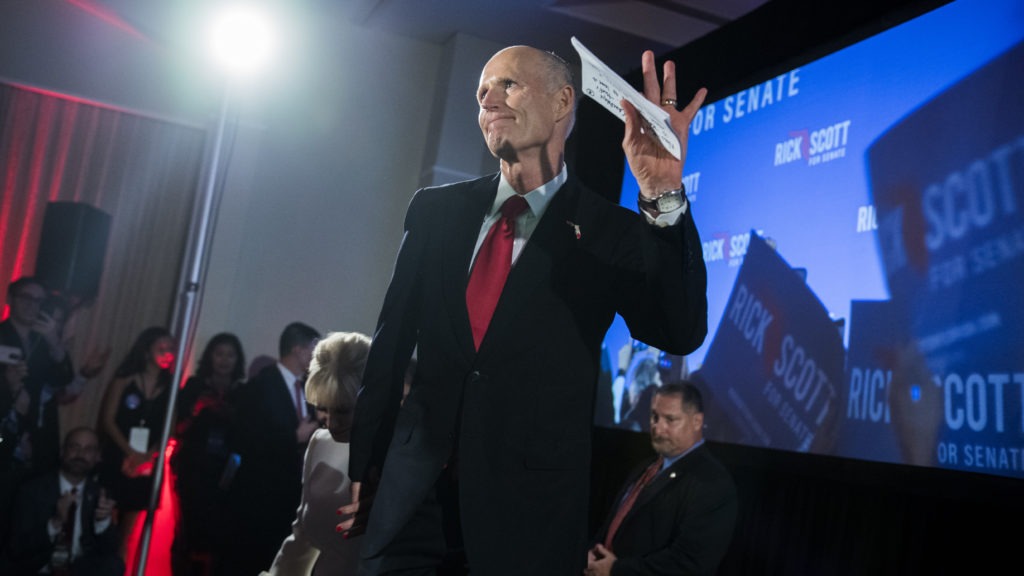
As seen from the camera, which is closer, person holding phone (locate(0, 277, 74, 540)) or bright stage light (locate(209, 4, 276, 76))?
person holding phone (locate(0, 277, 74, 540))

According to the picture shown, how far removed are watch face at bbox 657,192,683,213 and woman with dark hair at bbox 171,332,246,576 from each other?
152 inches

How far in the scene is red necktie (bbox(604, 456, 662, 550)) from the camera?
14.1 feet

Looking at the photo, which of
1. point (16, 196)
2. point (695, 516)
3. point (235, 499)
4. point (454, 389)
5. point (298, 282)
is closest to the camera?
point (454, 389)

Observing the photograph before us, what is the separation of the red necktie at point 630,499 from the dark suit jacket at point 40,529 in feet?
8.79

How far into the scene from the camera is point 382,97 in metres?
8.10

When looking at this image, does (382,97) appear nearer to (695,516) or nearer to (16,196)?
(16,196)

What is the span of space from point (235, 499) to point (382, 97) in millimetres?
4294

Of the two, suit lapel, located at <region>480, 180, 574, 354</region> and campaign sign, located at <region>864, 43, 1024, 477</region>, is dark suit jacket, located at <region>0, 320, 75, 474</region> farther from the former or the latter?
suit lapel, located at <region>480, 180, 574, 354</region>

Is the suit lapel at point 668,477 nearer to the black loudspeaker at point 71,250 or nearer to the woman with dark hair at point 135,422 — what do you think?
the woman with dark hair at point 135,422

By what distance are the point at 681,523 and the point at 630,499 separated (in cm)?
43

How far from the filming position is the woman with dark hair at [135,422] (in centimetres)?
581

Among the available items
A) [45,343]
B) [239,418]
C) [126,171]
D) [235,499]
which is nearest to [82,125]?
[126,171]

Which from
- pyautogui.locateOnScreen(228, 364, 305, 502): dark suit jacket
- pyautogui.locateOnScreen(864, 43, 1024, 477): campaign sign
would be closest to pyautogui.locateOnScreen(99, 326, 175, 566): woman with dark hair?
pyautogui.locateOnScreen(228, 364, 305, 502): dark suit jacket

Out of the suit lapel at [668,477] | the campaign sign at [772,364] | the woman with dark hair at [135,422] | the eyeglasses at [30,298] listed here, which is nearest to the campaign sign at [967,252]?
the campaign sign at [772,364]
